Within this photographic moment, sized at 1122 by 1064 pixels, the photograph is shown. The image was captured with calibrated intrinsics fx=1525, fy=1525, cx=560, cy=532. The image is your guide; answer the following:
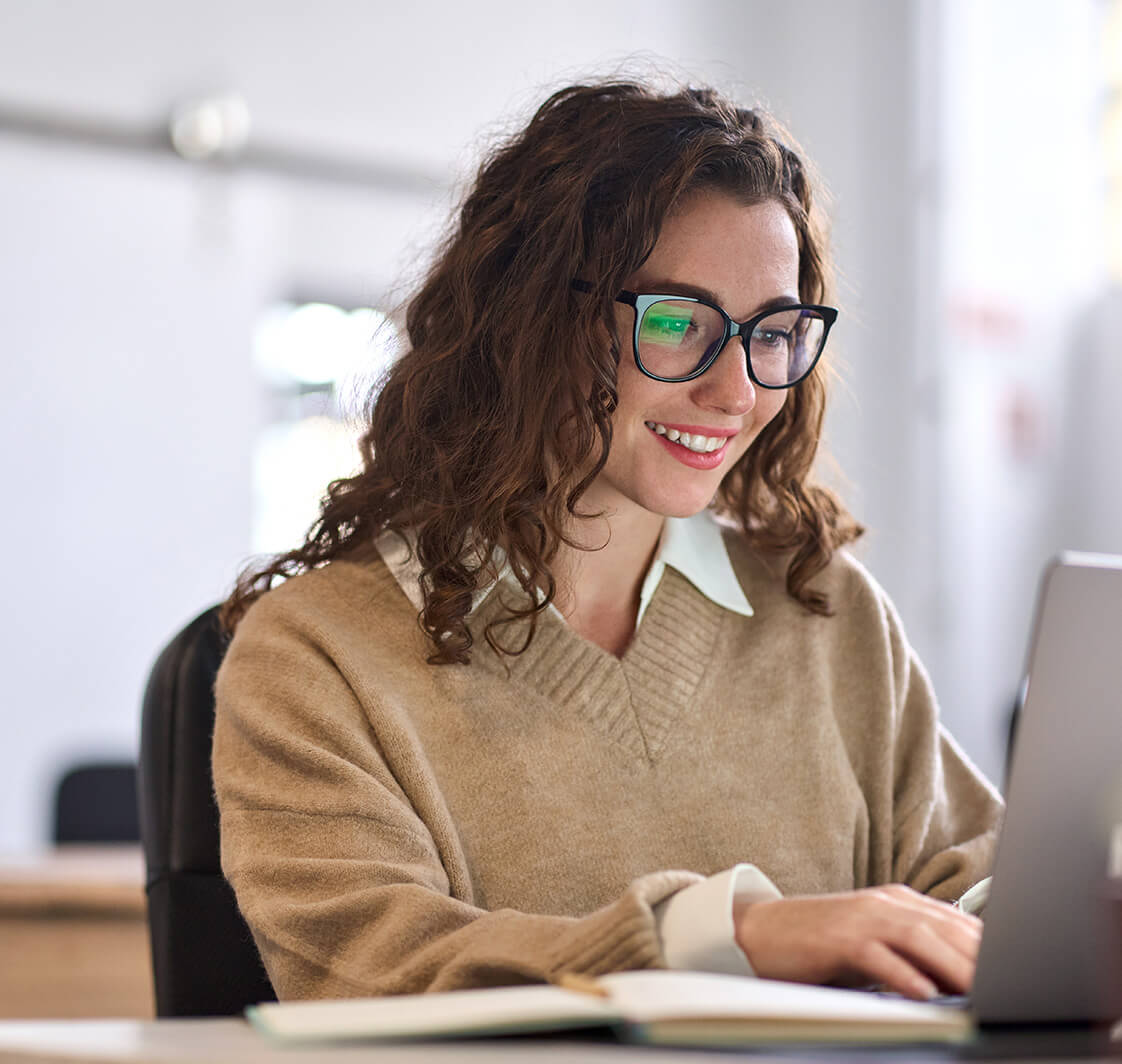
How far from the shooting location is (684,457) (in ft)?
4.42

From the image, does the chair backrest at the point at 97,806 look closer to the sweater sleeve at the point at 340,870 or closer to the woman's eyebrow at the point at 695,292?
the sweater sleeve at the point at 340,870

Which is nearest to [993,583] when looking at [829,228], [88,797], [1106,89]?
[1106,89]

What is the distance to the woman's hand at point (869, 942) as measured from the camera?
0.81m

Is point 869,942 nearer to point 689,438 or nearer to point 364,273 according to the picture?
point 689,438

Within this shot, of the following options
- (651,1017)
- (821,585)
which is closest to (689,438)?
(821,585)

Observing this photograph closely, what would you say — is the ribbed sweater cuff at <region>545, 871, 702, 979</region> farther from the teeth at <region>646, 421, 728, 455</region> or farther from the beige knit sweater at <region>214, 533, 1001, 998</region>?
the teeth at <region>646, 421, 728, 455</region>

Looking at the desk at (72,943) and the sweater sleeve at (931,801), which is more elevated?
the sweater sleeve at (931,801)

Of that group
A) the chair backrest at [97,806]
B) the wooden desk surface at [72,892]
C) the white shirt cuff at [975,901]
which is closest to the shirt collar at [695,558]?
the white shirt cuff at [975,901]

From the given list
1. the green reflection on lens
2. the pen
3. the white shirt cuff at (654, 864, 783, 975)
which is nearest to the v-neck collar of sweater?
the green reflection on lens

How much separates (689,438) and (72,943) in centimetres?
146

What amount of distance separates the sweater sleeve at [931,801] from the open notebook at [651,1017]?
2.00 ft

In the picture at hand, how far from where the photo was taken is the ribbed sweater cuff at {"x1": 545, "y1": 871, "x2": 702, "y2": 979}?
84 cm

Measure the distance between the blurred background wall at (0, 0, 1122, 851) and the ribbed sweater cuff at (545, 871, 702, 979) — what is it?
243 cm

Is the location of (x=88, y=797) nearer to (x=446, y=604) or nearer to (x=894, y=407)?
(x=446, y=604)
